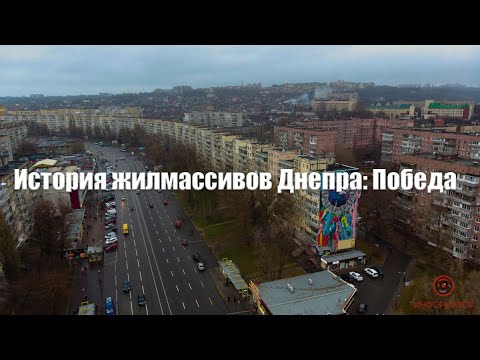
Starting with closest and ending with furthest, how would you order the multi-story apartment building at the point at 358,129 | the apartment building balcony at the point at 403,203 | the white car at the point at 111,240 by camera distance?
the white car at the point at 111,240
the apartment building balcony at the point at 403,203
the multi-story apartment building at the point at 358,129

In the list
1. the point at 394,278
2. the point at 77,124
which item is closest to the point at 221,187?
the point at 394,278

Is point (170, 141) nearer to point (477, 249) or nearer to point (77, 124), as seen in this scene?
Result: point (77, 124)

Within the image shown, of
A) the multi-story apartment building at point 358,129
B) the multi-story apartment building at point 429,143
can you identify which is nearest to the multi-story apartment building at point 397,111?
the multi-story apartment building at point 358,129

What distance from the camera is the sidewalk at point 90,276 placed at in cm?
669

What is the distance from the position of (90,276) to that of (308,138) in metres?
10.9

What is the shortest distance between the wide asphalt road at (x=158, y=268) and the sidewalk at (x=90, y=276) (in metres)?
0.18

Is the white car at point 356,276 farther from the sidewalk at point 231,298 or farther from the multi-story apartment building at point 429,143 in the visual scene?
the multi-story apartment building at point 429,143

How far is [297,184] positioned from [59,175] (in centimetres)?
722

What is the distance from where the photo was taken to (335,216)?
8.24m

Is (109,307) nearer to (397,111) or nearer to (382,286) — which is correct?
(382,286)

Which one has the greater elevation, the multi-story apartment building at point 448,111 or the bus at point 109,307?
the multi-story apartment building at point 448,111

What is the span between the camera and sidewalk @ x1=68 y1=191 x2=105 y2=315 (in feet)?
22.0

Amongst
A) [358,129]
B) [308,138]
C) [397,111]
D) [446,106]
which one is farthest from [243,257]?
[446,106]

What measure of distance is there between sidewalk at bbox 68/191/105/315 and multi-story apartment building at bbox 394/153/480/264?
7256 millimetres
